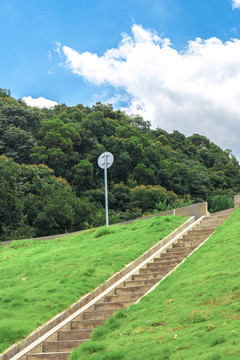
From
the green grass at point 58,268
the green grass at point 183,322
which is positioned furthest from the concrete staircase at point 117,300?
the green grass at point 183,322

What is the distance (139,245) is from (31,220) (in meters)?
17.4

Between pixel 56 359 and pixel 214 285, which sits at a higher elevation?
pixel 214 285

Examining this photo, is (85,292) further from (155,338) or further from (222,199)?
(222,199)

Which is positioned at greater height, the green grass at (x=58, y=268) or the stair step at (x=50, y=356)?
the green grass at (x=58, y=268)

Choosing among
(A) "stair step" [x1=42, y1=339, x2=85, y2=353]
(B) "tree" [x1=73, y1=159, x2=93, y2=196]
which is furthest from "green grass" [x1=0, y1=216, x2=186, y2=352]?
(B) "tree" [x1=73, y1=159, x2=93, y2=196]

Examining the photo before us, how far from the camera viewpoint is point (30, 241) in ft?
67.5

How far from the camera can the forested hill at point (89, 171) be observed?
30453mm

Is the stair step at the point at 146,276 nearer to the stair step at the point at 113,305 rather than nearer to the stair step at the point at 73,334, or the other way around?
the stair step at the point at 113,305

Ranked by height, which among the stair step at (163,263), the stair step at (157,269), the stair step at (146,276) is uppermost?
the stair step at (163,263)

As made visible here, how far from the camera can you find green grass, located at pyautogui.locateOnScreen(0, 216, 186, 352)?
29.5 ft

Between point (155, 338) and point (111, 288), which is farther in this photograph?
point (111, 288)

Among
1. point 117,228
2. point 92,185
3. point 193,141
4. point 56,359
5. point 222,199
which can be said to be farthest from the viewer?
point 193,141

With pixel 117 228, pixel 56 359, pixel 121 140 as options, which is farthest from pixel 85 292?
pixel 121 140

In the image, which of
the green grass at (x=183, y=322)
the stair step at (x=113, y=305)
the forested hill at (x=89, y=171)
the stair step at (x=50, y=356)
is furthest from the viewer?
the forested hill at (x=89, y=171)
